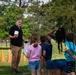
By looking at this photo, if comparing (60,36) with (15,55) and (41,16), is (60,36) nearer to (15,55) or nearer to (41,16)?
(15,55)

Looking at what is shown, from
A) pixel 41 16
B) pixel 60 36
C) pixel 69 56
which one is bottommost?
pixel 69 56

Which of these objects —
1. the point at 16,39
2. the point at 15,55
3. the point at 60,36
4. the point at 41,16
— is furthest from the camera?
the point at 41,16

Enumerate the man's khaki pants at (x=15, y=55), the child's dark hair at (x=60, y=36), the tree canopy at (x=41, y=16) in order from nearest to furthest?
Answer: the child's dark hair at (x=60, y=36), the man's khaki pants at (x=15, y=55), the tree canopy at (x=41, y=16)

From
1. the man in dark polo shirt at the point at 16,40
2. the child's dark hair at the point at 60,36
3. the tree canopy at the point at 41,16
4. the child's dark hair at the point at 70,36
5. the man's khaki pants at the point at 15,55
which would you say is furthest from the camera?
the tree canopy at the point at 41,16

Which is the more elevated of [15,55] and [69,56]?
[15,55]

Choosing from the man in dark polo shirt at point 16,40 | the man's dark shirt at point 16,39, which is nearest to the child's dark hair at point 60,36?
the man in dark polo shirt at point 16,40

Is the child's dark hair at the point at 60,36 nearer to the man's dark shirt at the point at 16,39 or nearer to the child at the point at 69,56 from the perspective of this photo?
the child at the point at 69,56

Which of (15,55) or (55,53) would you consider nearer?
(55,53)

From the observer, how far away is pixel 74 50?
8.73 metres

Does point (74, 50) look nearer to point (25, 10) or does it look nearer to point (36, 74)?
point (36, 74)

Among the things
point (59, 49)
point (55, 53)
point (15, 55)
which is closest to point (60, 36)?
point (59, 49)

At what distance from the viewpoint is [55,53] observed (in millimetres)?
7609

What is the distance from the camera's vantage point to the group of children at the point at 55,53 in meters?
7.56

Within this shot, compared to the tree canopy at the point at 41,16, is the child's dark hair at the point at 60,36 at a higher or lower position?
lower
